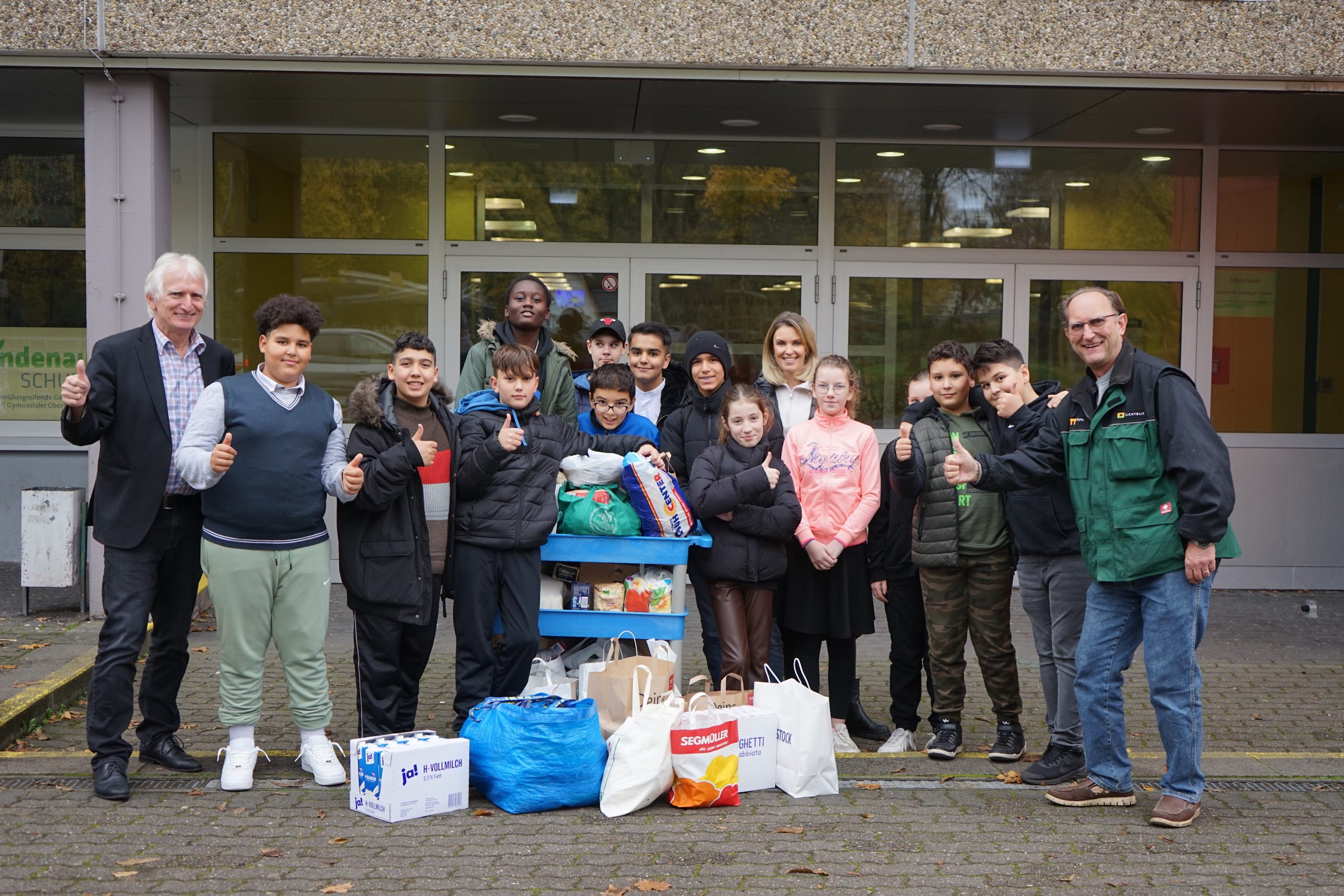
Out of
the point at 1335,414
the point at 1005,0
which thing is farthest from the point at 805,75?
the point at 1335,414

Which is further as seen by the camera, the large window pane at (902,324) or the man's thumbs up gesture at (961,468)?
the large window pane at (902,324)

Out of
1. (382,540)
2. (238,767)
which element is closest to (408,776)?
(238,767)

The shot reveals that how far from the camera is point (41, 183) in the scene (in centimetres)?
1007

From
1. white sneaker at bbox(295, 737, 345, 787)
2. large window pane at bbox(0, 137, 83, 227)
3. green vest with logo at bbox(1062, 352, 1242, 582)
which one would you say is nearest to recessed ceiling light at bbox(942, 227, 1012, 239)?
green vest with logo at bbox(1062, 352, 1242, 582)

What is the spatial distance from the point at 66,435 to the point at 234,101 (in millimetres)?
4469

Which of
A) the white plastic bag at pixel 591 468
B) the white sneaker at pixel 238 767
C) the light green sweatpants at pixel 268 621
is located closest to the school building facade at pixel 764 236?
the white plastic bag at pixel 591 468

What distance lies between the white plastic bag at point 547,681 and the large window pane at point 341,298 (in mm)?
4543

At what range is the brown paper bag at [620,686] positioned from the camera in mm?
5227

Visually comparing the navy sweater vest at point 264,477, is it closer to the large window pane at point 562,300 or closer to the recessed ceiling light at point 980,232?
the large window pane at point 562,300

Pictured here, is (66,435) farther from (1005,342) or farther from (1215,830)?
(1215,830)

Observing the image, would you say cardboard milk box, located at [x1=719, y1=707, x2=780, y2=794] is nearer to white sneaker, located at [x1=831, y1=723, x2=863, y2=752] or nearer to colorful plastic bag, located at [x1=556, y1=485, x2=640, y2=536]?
white sneaker, located at [x1=831, y1=723, x2=863, y2=752]

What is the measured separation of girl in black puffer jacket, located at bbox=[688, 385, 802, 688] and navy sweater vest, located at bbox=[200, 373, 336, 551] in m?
1.71

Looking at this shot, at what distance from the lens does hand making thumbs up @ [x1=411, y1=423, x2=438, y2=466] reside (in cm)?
496

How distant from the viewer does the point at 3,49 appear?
7.40 m
